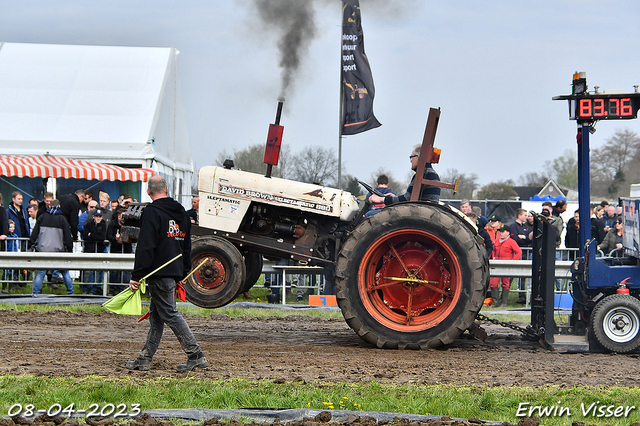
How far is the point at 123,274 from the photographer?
13336 millimetres

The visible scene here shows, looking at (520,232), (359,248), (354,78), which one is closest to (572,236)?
(520,232)

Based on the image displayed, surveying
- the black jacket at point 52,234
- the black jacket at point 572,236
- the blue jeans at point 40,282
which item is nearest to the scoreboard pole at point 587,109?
the black jacket at point 572,236

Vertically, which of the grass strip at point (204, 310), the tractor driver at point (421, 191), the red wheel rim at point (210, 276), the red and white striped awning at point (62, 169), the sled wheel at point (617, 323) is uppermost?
the red and white striped awning at point (62, 169)

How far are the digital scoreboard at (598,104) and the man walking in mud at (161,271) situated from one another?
4391 millimetres

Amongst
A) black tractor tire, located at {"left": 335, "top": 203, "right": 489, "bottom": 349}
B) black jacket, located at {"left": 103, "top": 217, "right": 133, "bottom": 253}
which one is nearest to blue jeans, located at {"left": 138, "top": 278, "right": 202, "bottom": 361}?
black tractor tire, located at {"left": 335, "top": 203, "right": 489, "bottom": 349}

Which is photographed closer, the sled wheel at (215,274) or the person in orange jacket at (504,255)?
the sled wheel at (215,274)

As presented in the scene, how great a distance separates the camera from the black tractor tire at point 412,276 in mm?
7395

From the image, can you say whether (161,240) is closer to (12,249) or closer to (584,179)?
(584,179)

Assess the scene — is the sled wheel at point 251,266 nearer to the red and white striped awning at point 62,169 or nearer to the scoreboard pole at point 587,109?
the scoreboard pole at point 587,109

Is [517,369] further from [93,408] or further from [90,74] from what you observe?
[90,74]

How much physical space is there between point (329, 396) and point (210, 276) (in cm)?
360

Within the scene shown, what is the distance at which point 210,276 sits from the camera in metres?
8.59

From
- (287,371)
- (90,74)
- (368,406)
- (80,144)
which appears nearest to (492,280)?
(287,371)

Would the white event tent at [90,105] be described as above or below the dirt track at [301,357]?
above
